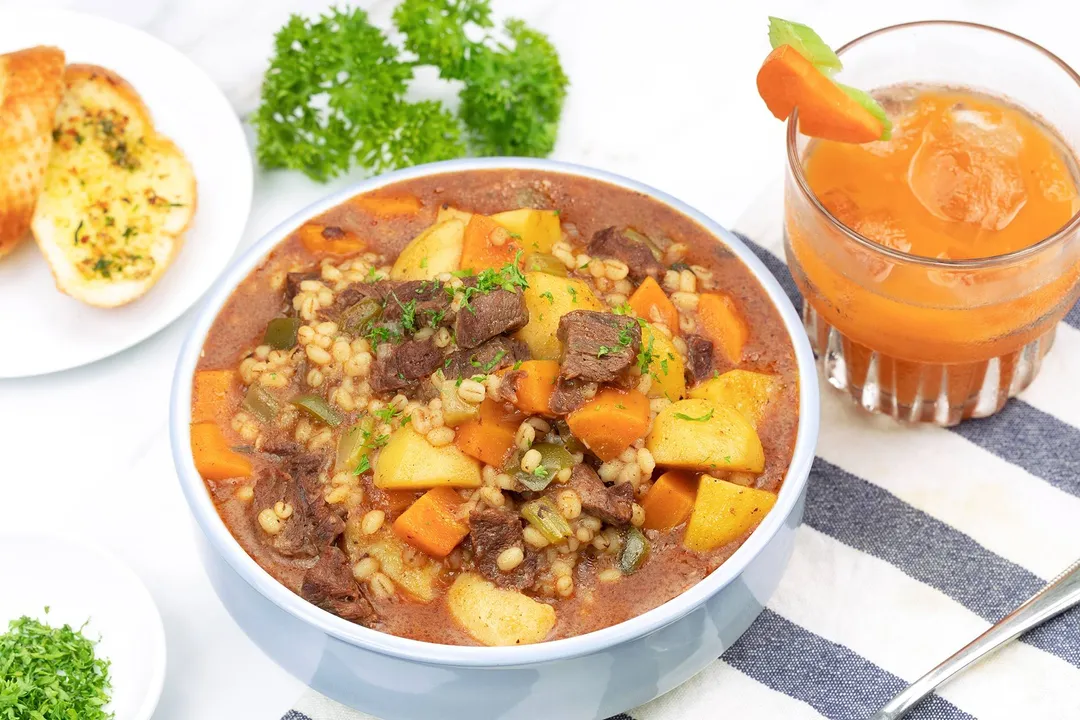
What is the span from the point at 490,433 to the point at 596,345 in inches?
14.6

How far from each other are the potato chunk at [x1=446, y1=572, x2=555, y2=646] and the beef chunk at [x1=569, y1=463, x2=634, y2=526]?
0.92 ft

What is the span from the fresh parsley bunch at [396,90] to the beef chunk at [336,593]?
6.38 feet

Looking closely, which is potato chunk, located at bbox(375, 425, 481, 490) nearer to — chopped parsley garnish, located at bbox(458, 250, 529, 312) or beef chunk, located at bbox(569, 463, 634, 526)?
beef chunk, located at bbox(569, 463, 634, 526)

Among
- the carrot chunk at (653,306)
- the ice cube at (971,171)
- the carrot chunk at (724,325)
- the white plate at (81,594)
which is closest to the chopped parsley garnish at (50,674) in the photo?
the white plate at (81,594)

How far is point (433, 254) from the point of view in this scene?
153 inches

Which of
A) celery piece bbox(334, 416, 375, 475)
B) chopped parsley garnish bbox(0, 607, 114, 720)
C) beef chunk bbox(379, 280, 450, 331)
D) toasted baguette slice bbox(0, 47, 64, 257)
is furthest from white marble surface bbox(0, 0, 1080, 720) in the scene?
beef chunk bbox(379, 280, 450, 331)

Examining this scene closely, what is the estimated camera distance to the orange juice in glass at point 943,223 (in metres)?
3.77

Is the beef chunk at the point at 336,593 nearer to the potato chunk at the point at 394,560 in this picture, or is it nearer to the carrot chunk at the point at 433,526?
the potato chunk at the point at 394,560

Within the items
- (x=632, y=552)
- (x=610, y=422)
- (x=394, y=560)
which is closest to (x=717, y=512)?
(x=632, y=552)

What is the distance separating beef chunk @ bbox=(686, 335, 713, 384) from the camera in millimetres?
3699

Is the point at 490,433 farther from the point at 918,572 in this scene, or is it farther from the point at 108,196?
the point at 108,196

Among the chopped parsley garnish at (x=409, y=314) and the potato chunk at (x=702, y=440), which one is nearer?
the potato chunk at (x=702, y=440)

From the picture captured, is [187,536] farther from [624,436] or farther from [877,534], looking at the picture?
[877,534]

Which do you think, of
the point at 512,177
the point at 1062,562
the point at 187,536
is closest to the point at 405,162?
the point at 512,177
